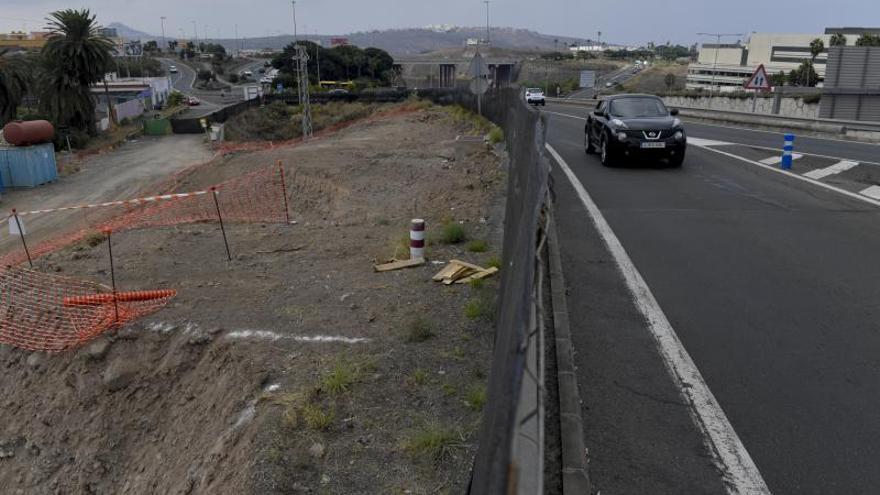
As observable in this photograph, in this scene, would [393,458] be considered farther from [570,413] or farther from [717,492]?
[717,492]

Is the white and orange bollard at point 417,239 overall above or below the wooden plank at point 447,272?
above

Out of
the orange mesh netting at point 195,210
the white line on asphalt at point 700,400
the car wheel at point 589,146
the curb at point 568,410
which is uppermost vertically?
the car wheel at point 589,146

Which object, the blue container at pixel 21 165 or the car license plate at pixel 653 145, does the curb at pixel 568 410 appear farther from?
the blue container at pixel 21 165

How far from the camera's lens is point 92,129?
48.2 m

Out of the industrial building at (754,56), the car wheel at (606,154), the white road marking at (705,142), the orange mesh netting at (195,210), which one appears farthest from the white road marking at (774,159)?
the industrial building at (754,56)

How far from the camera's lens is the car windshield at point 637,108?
16.5m

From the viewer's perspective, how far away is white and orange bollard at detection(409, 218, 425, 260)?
985cm

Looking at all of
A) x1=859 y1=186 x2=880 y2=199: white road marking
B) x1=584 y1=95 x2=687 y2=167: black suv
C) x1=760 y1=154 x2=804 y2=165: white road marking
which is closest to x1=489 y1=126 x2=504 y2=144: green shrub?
x1=584 y1=95 x2=687 y2=167: black suv

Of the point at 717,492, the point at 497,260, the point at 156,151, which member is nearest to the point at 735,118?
the point at 497,260

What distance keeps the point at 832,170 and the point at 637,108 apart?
4582mm

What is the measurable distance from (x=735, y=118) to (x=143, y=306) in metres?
29.0

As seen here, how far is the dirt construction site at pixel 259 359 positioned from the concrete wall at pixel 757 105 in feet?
116

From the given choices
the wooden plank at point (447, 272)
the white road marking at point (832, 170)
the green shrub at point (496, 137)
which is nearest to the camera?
the wooden plank at point (447, 272)

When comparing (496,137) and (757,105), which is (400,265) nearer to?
(496,137)
